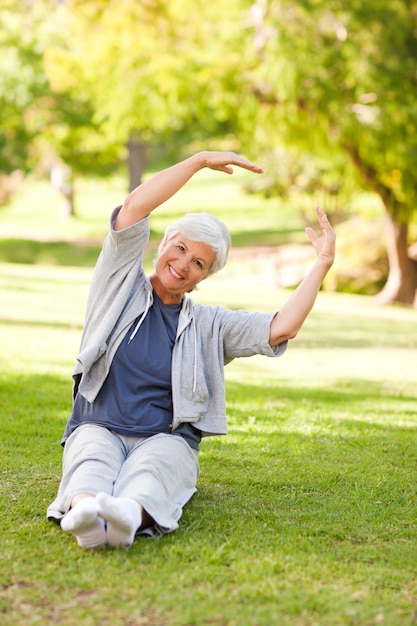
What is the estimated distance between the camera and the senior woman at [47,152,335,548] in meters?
3.81

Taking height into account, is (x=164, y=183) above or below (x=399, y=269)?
above

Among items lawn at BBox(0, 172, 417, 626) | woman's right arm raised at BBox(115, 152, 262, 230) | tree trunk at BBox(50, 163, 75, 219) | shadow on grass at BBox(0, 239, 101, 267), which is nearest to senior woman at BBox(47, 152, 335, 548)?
woman's right arm raised at BBox(115, 152, 262, 230)

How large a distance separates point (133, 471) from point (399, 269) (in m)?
15.7

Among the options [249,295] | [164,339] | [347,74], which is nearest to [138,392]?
[164,339]

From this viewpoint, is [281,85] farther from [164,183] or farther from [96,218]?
[96,218]

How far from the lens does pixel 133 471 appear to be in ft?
11.9

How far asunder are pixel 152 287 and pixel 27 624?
176 cm

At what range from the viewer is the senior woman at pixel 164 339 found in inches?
150

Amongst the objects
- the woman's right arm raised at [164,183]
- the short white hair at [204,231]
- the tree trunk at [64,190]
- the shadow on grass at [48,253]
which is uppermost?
the woman's right arm raised at [164,183]

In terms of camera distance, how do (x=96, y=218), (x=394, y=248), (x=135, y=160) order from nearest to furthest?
(x=394, y=248) → (x=135, y=160) → (x=96, y=218)

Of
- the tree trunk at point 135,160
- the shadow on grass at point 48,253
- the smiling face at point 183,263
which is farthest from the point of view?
the tree trunk at point 135,160

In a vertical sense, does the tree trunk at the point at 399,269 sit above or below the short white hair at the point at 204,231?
below

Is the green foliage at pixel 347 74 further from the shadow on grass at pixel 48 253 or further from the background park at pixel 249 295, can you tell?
the shadow on grass at pixel 48 253

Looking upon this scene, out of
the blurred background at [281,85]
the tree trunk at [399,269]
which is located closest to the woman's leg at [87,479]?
the blurred background at [281,85]
